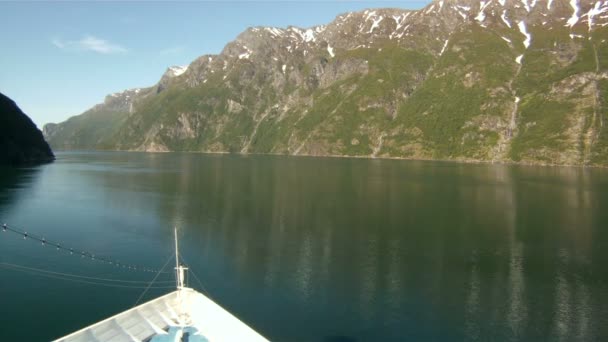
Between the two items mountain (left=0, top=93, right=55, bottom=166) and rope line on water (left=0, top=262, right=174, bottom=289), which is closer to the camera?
rope line on water (left=0, top=262, right=174, bottom=289)

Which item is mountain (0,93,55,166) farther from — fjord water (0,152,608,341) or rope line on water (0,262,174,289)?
rope line on water (0,262,174,289)

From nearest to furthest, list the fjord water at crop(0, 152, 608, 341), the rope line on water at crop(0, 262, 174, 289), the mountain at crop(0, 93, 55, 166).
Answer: the fjord water at crop(0, 152, 608, 341) < the rope line on water at crop(0, 262, 174, 289) < the mountain at crop(0, 93, 55, 166)

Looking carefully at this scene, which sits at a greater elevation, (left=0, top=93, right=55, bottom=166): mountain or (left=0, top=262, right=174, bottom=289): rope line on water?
(left=0, top=93, right=55, bottom=166): mountain

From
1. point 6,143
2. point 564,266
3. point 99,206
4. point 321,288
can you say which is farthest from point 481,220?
point 6,143

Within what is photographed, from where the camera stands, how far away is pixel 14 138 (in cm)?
17838

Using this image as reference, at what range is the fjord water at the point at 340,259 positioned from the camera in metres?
34.8

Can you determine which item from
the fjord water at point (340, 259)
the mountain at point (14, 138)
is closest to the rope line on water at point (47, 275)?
the fjord water at point (340, 259)

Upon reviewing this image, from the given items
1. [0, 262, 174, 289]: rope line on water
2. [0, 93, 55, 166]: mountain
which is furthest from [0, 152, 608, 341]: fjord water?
[0, 93, 55, 166]: mountain

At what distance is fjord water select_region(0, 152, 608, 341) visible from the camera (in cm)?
3475

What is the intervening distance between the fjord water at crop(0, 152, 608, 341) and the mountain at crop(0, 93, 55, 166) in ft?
259

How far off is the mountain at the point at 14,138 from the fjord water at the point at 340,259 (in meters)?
79.1

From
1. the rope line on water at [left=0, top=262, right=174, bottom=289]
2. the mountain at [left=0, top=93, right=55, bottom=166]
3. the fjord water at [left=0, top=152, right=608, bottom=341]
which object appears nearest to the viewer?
the fjord water at [left=0, top=152, right=608, bottom=341]

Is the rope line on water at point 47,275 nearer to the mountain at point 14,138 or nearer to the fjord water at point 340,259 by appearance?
the fjord water at point 340,259

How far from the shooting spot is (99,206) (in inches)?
3418
